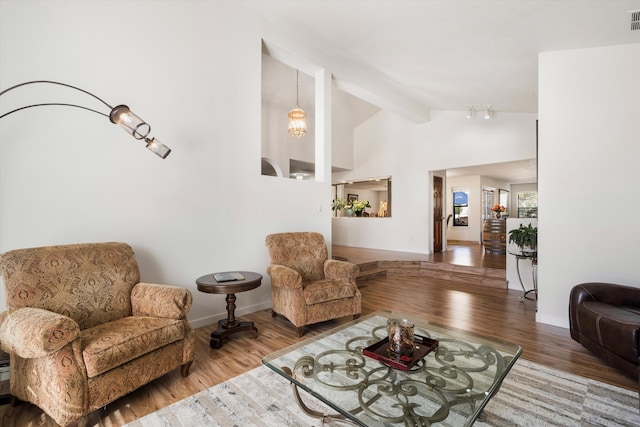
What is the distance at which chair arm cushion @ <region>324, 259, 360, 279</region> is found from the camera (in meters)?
3.30

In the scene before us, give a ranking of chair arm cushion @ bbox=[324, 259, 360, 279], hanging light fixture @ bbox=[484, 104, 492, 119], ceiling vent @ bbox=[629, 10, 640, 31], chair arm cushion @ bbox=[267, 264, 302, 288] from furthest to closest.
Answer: hanging light fixture @ bbox=[484, 104, 492, 119] < chair arm cushion @ bbox=[324, 259, 360, 279] < chair arm cushion @ bbox=[267, 264, 302, 288] < ceiling vent @ bbox=[629, 10, 640, 31]

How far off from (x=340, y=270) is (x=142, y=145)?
2.38 m

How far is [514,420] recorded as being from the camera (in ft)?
5.53

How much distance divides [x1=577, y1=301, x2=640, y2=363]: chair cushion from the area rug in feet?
0.92

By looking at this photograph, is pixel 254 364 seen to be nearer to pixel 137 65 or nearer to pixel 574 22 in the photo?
pixel 137 65

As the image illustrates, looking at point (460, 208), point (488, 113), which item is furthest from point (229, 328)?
point (460, 208)

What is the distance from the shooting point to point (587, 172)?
117 inches

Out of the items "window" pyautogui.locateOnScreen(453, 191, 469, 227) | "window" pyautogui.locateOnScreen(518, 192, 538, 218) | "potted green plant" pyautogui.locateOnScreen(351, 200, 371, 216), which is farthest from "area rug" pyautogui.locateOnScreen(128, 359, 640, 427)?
"window" pyautogui.locateOnScreen(518, 192, 538, 218)

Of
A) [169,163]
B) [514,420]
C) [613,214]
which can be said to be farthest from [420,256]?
[169,163]

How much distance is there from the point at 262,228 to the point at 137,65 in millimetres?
2093

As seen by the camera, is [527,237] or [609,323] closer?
[609,323]

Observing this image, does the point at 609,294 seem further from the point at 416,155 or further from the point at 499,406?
the point at 416,155

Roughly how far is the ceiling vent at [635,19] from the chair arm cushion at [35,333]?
4585 millimetres

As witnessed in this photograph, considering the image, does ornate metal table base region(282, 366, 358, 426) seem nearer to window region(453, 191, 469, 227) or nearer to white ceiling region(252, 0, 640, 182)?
white ceiling region(252, 0, 640, 182)
